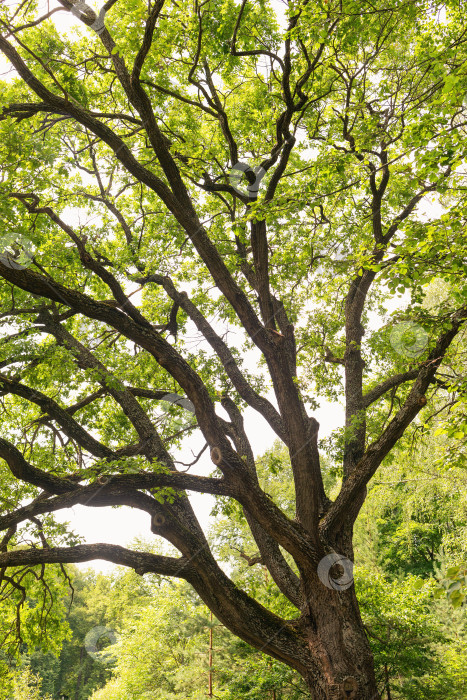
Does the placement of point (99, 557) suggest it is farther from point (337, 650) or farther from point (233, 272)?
point (233, 272)

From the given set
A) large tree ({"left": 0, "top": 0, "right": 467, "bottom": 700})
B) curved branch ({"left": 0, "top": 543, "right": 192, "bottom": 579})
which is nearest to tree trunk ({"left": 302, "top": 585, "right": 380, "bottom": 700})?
large tree ({"left": 0, "top": 0, "right": 467, "bottom": 700})

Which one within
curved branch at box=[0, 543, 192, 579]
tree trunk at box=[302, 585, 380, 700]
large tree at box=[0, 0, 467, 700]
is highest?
large tree at box=[0, 0, 467, 700]

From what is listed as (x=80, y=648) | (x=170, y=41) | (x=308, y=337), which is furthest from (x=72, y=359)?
(x=80, y=648)

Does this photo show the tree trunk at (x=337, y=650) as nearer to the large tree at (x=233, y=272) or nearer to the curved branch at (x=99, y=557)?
the large tree at (x=233, y=272)

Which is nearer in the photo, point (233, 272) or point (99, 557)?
point (99, 557)

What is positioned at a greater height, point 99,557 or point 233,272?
point 233,272

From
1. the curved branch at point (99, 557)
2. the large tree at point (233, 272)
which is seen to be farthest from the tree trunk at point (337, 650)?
the curved branch at point (99, 557)

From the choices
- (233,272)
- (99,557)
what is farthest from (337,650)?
(233,272)

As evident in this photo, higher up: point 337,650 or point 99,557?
point 99,557

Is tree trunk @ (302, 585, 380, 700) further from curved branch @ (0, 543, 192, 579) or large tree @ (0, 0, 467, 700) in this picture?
curved branch @ (0, 543, 192, 579)

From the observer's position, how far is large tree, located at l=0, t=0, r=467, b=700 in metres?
4.97

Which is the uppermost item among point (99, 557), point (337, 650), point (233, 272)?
point (233, 272)

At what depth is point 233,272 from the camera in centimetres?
869

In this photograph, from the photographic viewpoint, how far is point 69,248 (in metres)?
8.16
